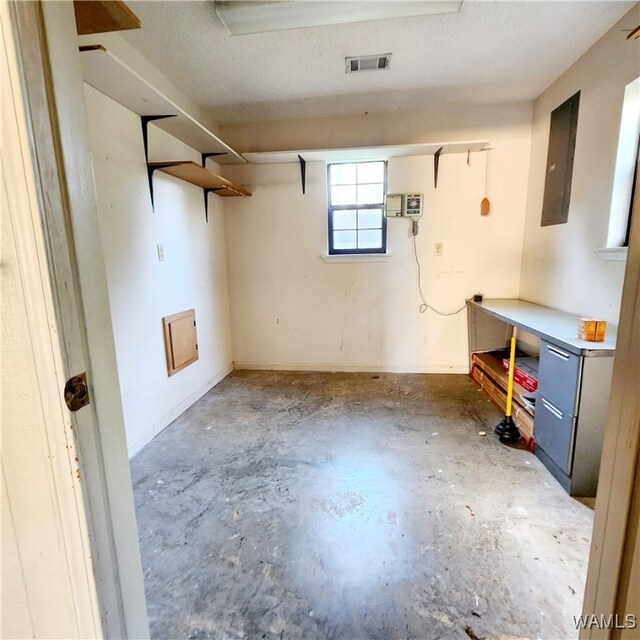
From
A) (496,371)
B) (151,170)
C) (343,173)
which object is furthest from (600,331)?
(151,170)

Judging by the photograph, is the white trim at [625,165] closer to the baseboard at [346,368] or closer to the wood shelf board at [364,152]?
the wood shelf board at [364,152]

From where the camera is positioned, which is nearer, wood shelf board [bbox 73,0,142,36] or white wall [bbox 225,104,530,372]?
wood shelf board [bbox 73,0,142,36]

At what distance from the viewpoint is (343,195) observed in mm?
3555

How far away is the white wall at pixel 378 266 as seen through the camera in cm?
331

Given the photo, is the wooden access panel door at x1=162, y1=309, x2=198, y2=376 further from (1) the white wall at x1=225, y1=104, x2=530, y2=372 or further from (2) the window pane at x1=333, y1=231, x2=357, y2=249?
(2) the window pane at x1=333, y1=231, x2=357, y2=249

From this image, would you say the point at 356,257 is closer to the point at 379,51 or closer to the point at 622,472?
the point at 379,51

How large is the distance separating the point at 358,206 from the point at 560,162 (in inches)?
68.4

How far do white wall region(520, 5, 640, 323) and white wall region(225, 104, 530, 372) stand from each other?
16.8 inches

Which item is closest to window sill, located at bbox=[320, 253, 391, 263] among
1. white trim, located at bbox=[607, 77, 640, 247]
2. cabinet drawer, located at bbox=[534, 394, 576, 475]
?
white trim, located at bbox=[607, 77, 640, 247]

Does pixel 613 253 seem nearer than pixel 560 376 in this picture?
No

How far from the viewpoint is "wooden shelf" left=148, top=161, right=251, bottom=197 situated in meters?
2.36

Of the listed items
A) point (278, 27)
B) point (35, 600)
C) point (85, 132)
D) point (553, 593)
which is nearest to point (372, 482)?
point (553, 593)

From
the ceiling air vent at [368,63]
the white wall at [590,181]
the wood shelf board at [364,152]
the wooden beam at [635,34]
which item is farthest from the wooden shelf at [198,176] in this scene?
the white wall at [590,181]

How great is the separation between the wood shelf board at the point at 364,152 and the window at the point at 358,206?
13 centimetres
